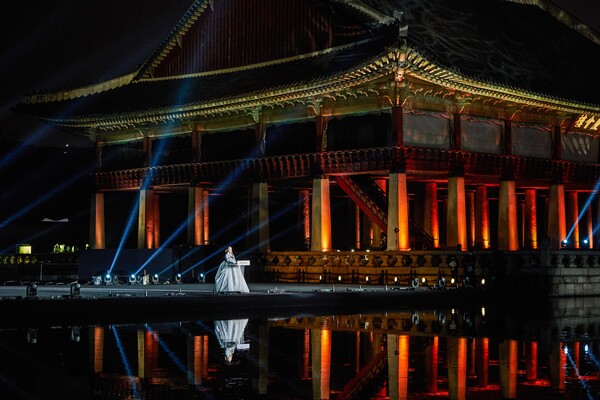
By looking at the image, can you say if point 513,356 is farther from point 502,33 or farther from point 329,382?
point 502,33

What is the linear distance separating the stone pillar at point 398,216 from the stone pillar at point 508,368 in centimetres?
1936

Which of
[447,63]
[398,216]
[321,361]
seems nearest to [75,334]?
[321,361]

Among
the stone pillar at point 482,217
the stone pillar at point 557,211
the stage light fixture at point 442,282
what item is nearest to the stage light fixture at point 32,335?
the stage light fixture at point 442,282

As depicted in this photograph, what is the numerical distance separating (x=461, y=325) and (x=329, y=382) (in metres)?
12.5

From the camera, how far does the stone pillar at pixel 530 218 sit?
57.2 meters

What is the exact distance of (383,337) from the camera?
26.5 m

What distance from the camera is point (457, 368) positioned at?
2066cm

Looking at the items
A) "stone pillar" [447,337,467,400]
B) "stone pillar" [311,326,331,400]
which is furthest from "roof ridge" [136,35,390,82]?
"stone pillar" [447,337,467,400]

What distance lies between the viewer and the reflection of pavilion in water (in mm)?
18297

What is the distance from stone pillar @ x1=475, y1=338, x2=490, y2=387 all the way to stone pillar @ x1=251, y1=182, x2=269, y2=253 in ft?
84.4

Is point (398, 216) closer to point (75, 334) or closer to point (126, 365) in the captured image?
point (75, 334)

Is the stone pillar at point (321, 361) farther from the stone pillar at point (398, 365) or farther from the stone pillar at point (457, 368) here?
the stone pillar at point (457, 368)

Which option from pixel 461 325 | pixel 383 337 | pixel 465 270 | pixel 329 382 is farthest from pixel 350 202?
pixel 329 382

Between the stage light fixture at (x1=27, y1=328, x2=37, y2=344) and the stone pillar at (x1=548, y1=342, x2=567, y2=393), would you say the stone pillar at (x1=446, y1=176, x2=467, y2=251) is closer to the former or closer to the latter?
the stone pillar at (x1=548, y1=342, x2=567, y2=393)
